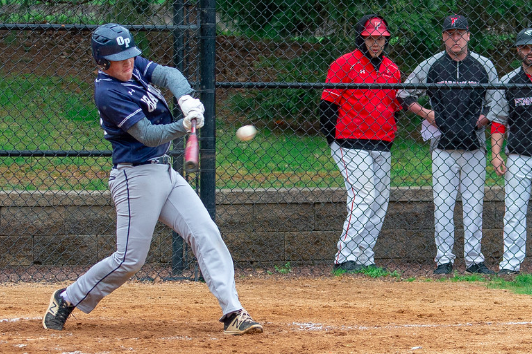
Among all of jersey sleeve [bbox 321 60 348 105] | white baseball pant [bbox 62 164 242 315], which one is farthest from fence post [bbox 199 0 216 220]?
white baseball pant [bbox 62 164 242 315]

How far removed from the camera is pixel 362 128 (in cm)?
570

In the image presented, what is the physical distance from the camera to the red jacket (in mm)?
5660

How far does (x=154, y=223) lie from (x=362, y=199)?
2388mm

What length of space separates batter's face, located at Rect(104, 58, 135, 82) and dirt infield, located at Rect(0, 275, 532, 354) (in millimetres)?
1453

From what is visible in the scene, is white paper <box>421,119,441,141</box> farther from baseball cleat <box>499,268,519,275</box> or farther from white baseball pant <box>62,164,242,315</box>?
white baseball pant <box>62,164,242,315</box>

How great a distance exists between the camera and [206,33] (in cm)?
511

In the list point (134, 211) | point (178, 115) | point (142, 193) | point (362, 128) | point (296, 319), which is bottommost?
point (296, 319)

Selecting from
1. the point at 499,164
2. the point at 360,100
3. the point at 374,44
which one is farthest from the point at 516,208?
the point at 374,44

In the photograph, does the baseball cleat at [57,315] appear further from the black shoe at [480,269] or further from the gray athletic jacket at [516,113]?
the gray athletic jacket at [516,113]

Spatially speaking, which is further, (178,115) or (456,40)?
(456,40)

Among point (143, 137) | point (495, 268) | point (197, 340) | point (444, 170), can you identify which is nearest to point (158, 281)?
point (197, 340)

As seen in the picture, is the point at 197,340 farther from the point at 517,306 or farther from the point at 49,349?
the point at 517,306

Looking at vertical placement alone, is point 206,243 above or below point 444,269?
above

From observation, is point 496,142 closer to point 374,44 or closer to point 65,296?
point 374,44
